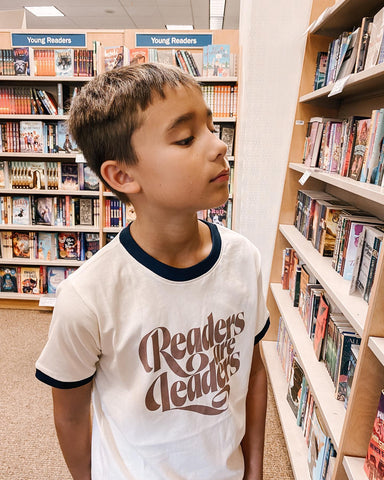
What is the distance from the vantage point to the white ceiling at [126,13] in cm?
574

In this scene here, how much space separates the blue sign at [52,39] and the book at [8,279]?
1861mm

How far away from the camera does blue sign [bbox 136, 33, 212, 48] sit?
2.74 metres

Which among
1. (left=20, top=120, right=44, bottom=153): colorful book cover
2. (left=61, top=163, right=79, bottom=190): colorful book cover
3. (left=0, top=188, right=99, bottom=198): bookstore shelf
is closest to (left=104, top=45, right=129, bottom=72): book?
(left=20, top=120, right=44, bottom=153): colorful book cover

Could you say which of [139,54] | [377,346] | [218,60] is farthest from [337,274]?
[139,54]

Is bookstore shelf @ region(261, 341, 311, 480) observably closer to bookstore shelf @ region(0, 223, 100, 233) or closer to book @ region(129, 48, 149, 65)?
bookstore shelf @ region(0, 223, 100, 233)

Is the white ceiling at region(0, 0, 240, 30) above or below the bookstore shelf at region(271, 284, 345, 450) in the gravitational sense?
above

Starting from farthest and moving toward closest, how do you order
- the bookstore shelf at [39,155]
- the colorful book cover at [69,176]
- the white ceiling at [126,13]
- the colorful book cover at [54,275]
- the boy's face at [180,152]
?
the white ceiling at [126,13], the colorful book cover at [54,275], the colorful book cover at [69,176], the bookstore shelf at [39,155], the boy's face at [180,152]

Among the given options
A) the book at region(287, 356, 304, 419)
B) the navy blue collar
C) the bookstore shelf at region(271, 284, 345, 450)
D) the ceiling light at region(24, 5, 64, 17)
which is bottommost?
the book at region(287, 356, 304, 419)

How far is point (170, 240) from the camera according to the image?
73 cm

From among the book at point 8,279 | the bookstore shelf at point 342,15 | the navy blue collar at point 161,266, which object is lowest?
the book at point 8,279

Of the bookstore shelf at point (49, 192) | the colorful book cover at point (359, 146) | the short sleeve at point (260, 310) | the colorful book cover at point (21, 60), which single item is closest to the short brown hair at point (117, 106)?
the short sleeve at point (260, 310)

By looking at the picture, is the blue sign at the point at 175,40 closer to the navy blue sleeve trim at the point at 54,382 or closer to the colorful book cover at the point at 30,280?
the colorful book cover at the point at 30,280

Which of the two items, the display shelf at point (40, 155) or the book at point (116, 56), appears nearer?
the book at point (116, 56)

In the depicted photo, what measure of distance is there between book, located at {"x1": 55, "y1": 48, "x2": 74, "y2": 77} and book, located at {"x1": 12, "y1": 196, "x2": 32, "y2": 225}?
3.45 ft
